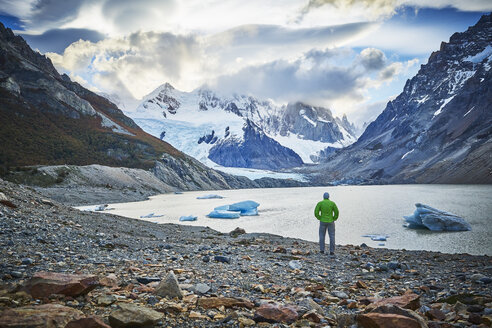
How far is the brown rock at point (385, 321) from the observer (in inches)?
171

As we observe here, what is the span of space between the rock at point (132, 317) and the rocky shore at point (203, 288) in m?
0.01

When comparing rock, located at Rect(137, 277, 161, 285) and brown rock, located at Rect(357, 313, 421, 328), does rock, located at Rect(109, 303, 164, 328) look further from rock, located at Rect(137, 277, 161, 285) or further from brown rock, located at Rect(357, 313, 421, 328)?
brown rock, located at Rect(357, 313, 421, 328)

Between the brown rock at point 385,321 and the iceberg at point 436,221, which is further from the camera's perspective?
the iceberg at point 436,221

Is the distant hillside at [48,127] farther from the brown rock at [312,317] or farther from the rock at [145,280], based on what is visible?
the brown rock at [312,317]

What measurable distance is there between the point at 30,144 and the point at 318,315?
109 metres

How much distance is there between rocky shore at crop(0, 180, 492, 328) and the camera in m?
4.72

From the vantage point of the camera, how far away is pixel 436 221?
2925cm

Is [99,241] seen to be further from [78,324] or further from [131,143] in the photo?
[131,143]

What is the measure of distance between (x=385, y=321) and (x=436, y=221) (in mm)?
29990

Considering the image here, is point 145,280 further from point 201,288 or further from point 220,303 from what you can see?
point 220,303

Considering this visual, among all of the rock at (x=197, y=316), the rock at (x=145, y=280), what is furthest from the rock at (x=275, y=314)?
the rock at (x=145, y=280)

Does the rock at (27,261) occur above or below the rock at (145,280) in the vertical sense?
above

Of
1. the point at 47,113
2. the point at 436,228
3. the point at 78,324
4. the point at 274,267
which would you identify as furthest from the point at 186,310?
the point at 47,113

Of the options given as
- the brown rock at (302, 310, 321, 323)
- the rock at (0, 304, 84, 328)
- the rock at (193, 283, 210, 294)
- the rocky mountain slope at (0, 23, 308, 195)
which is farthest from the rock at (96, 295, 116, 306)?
the rocky mountain slope at (0, 23, 308, 195)
